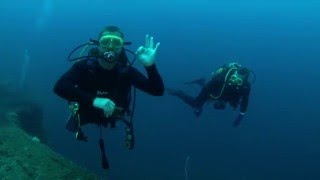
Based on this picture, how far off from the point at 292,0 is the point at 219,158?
331 feet

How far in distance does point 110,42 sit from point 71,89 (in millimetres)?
603

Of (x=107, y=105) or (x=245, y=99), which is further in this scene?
(x=245, y=99)

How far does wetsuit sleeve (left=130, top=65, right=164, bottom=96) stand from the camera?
13.5ft

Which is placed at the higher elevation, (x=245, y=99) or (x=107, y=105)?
(x=245, y=99)

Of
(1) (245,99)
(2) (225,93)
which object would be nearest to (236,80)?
(2) (225,93)

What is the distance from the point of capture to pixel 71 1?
134750 mm

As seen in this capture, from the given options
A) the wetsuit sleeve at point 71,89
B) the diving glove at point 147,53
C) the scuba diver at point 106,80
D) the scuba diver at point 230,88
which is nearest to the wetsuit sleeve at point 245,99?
the scuba diver at point 230,88

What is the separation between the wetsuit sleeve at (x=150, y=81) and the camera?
412cm

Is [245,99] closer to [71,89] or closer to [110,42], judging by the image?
[110,42]

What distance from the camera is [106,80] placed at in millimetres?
4328

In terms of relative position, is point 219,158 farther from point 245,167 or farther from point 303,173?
point 303,173

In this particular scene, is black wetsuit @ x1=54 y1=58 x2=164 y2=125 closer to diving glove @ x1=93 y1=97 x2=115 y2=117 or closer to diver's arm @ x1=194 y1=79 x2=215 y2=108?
diving glove @ x1=93 y1=97 x2=115 y2=117

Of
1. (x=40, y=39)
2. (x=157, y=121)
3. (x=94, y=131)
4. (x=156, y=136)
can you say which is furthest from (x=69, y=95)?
(x=40, y=39)

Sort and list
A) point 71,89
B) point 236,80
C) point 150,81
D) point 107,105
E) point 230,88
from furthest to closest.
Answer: point 230,88 < point 236,80 < point 150,81 < point 71,89 < point 107,105
